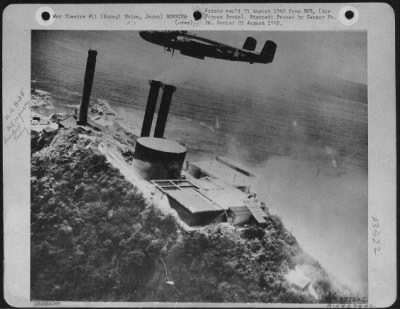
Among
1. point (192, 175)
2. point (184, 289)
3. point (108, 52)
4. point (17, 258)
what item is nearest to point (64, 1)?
point (108, 52)

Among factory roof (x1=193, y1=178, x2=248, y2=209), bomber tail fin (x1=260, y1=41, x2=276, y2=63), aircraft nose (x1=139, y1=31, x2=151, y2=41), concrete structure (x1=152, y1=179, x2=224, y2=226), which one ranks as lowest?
concrete structure (x1=152, y1=179, x2=224, y2=226)

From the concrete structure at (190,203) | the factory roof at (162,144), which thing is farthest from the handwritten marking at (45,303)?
the factory roof at (162,144)

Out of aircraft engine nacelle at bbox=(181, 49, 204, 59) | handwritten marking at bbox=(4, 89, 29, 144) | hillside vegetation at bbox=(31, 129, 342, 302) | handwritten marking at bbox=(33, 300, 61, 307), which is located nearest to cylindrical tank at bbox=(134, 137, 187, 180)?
hillside vegetation at bbox=(31, 129, 342, 302)

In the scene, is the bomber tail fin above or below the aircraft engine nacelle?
above

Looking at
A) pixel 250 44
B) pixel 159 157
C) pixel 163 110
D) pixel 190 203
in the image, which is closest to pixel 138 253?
pixel 190 203

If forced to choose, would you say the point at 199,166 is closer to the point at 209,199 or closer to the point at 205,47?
the point at 209,199

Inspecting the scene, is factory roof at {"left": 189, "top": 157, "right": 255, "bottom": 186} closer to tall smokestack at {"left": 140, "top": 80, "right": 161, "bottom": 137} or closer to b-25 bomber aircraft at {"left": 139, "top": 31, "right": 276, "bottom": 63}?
tall smokestack at {"left": 140, "top": 80, "right": 161, "bottom": 137}

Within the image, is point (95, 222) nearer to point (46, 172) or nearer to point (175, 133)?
point (46, 172)
